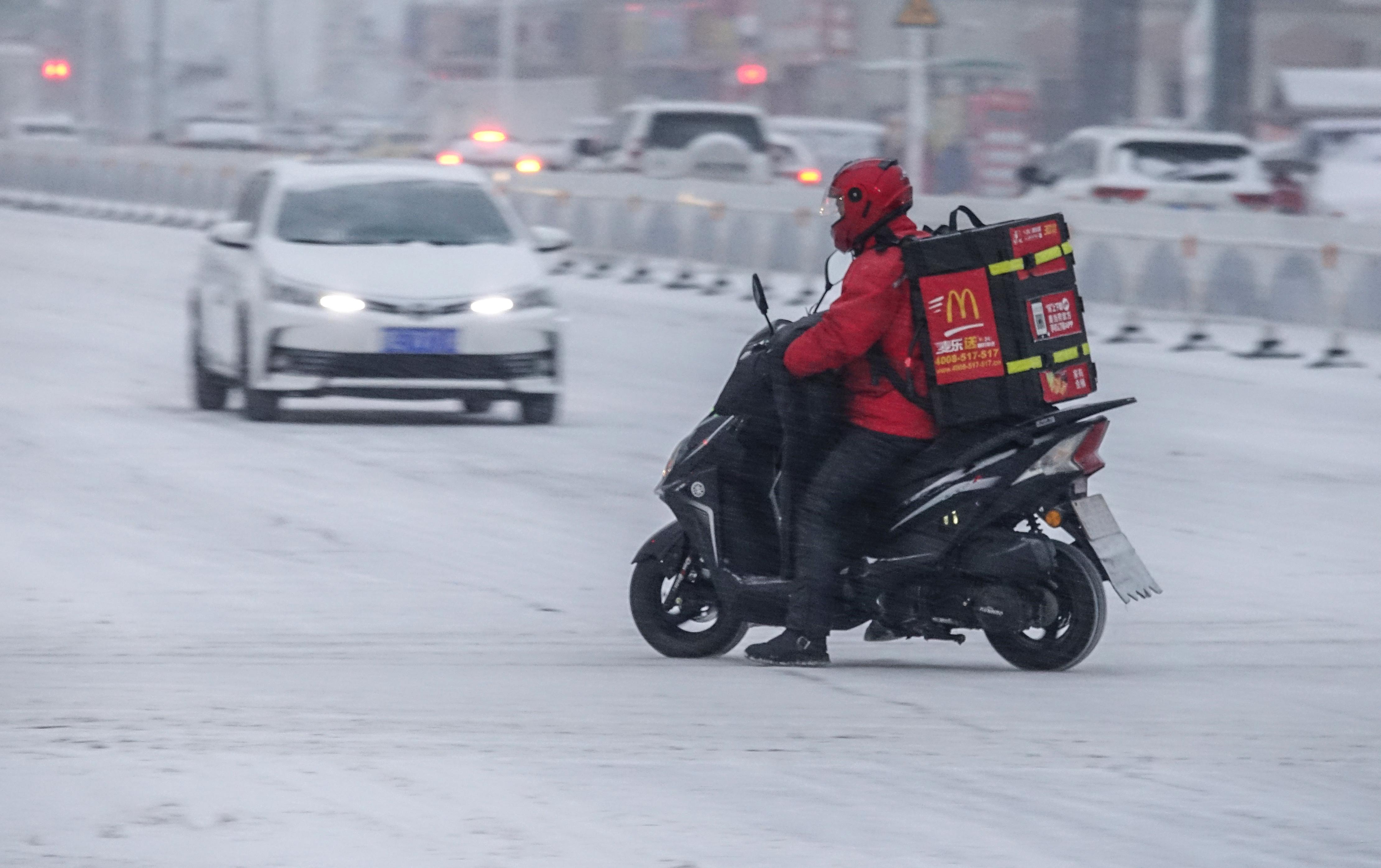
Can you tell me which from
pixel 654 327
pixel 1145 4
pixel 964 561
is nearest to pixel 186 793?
pixel 964 561

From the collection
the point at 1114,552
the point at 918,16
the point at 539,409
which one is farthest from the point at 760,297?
the point at 918,16

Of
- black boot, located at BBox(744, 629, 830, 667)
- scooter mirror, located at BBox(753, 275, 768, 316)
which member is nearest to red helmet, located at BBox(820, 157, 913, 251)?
scooter mirror, located at BBox(753, 275, 768, 316)

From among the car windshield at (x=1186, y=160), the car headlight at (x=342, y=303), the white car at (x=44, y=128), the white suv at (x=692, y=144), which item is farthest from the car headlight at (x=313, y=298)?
the white car at (x=44, y=128)

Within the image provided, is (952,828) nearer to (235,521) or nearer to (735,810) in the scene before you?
(735,810)

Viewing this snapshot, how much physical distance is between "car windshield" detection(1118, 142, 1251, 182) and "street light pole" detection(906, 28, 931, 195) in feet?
8.15

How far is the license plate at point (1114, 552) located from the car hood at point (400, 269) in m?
7.68

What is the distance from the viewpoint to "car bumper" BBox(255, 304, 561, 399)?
14797 mm

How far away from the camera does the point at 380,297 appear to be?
14.8m

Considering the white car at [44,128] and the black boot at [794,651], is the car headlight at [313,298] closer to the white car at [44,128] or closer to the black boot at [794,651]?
A: the black boot at [794,651]

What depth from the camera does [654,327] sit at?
2395cm

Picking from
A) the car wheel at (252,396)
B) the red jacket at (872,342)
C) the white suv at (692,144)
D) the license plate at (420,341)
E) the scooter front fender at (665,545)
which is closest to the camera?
the red jacket at (872,342)

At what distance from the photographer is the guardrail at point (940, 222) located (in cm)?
2148

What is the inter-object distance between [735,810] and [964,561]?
199cm

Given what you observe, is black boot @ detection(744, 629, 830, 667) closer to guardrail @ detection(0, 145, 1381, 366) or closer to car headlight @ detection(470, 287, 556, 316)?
car headlight @ detection(470, 287, 556, 316)
